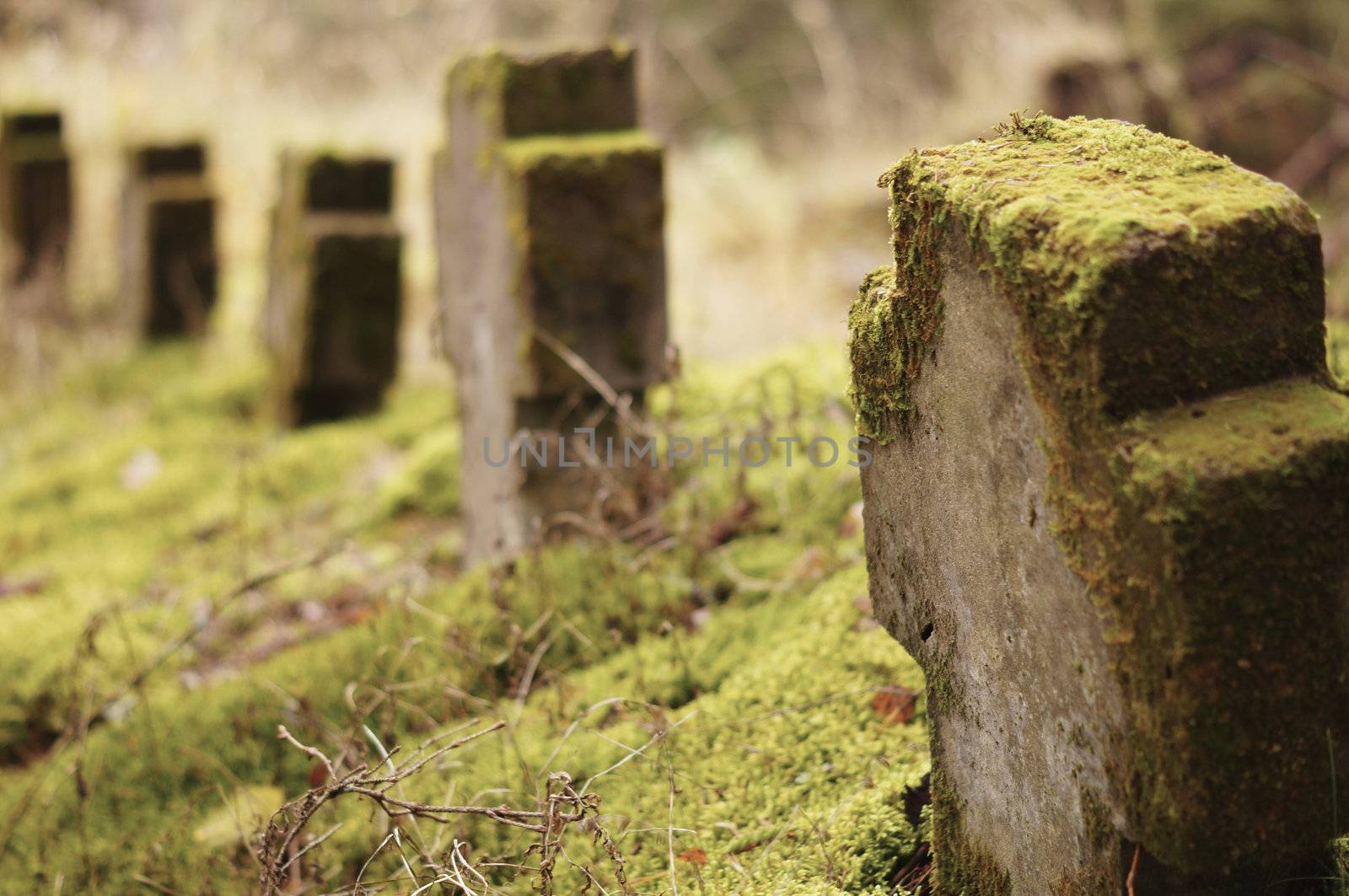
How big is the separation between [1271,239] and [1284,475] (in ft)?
1.00

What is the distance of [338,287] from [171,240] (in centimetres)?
212

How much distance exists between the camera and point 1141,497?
1379 millimetres

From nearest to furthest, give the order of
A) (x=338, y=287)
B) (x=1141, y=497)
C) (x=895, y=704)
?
(x=1141, y=497) < (x=895, y=704) < (x=338, y=287)

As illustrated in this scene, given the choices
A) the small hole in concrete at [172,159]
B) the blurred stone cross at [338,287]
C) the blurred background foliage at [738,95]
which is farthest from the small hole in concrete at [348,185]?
the small hole in concrete at [172,159]

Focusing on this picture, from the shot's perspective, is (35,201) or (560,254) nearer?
(560,254)

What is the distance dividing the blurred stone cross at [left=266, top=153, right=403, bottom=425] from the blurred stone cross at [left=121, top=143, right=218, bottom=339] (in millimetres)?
1394

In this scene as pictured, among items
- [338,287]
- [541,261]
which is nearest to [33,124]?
[338,287]

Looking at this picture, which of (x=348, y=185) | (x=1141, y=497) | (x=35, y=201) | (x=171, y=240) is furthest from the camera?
(x=35, y=201)

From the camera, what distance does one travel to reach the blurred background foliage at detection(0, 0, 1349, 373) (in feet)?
24.7

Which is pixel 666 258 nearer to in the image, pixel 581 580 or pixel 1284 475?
pixel 581 580

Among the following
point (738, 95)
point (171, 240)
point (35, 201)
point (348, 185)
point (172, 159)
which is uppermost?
point (738, 95)

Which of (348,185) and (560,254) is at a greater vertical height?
(348,185)

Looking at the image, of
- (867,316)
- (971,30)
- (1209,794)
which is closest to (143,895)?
(867,316)

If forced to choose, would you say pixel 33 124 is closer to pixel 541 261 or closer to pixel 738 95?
pixel 541 261
